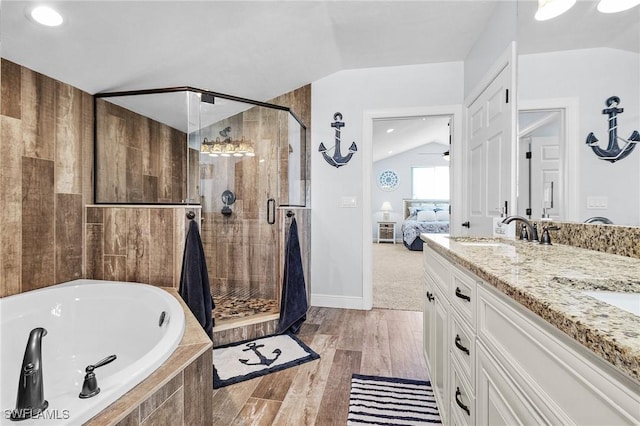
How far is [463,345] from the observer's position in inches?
42.0

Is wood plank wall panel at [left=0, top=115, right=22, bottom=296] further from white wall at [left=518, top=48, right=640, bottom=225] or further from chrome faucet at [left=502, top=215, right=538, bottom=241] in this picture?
white wall at [left=518, top=48, right=640, bottom=225]

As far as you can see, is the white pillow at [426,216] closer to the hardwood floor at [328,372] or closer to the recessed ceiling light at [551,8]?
the hardwood floor at [328,372]

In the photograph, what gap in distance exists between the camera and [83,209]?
236cm

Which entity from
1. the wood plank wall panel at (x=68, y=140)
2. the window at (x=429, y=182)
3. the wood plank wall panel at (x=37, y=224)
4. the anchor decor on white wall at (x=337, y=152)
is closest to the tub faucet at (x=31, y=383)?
the wood plank wall panel at (x=37, y=224)

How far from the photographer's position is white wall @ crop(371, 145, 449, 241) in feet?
28.8

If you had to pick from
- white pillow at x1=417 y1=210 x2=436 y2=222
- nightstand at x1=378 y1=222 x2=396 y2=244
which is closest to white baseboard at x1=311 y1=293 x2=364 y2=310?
white pillow at x1=417 y1=210 x2=436 y2=222

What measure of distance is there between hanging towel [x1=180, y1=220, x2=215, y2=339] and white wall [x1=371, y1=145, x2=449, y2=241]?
6.86 meters

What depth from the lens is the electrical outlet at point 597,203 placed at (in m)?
1.20

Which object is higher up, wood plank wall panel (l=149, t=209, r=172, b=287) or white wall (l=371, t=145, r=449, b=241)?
white wall (l=371, t=145, r=449, b=241)

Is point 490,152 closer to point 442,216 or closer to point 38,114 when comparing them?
point 38,114

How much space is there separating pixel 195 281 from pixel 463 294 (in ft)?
5.72

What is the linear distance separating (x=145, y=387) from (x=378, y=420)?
1135 millimetres

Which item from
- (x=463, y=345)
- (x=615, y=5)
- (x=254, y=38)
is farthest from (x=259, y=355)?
(x=615, y=5)

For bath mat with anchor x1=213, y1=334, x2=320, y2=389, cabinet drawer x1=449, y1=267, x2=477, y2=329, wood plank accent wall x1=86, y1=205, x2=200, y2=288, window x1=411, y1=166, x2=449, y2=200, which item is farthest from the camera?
window x1=411, y1=166, x2=449, y2=200
